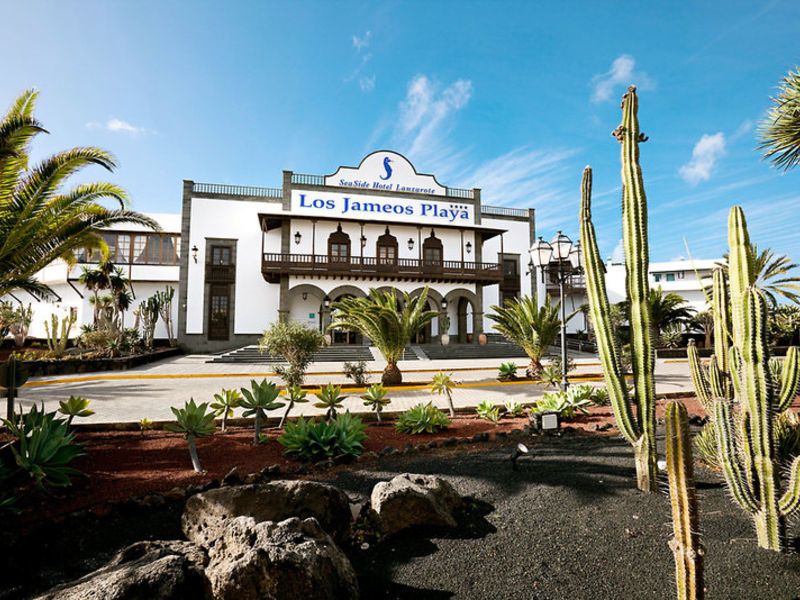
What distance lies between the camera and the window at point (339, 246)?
23375mm

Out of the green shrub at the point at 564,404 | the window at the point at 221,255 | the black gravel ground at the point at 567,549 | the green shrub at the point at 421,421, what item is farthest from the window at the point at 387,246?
the black gravel ground at the point at 567,549

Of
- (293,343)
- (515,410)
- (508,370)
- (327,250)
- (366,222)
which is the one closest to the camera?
(515,410)

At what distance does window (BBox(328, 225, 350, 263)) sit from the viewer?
2338 centimetres

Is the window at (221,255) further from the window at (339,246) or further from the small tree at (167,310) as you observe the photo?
the window at (339,246)

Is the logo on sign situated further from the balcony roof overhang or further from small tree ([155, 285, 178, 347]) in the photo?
small tree ([155, 285, 178, 347])

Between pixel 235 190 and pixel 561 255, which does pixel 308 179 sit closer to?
pixel 235 190

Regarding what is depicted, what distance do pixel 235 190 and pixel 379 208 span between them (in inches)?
338

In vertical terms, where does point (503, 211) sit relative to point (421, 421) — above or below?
above

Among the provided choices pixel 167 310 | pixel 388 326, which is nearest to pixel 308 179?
pixel 167 310

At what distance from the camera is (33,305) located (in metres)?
23.9

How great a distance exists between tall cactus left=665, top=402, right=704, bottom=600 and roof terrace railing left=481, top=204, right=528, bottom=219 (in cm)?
2639

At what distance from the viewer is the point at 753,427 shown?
2.42 meters

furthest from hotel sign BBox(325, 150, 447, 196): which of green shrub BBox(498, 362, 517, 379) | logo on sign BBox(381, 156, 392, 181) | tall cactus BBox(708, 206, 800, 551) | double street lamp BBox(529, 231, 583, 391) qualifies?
tall cactus BBox(708, 206, 800, 551)

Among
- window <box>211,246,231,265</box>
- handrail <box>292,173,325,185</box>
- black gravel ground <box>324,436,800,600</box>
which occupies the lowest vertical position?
black gravel ground <box>324,436,800,600</box>
